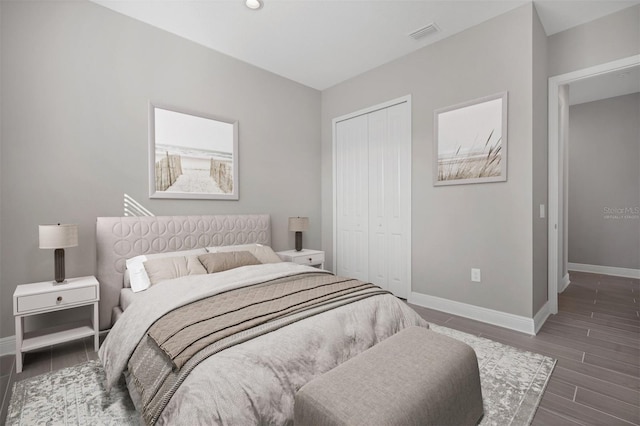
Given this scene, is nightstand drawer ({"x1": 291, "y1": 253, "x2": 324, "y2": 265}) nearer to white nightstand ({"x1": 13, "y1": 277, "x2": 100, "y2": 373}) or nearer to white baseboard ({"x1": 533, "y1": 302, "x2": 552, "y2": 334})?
white nightstand ({"x1": 13, "y1": 277, "x2": 100, "y2": 373})

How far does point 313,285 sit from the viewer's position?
7.27 feet

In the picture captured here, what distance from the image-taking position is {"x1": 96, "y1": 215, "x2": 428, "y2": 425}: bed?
1248 millimetres

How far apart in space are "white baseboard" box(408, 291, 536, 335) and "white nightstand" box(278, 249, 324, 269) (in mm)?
1243

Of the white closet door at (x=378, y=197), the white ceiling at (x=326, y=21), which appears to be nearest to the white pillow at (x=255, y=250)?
the white closet door at (x=378, y=197)

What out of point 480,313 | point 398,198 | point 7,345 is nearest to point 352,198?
point 398,198

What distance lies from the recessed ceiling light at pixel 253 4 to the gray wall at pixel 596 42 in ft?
9.90

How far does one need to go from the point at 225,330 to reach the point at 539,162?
314 cm

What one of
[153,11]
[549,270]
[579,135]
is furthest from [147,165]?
[579,135]

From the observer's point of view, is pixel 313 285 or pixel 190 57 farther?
pixel 190 57

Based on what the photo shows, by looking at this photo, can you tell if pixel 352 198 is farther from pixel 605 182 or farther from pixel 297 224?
pixel 605 182

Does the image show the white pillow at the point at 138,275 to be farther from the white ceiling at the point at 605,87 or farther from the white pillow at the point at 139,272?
the white ceiling at the point at 605,87

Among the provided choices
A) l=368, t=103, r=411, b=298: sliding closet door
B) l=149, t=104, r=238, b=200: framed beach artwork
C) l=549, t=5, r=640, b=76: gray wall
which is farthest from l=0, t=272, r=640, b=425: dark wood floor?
l=549, t=5, r=640, b=76: gray wall

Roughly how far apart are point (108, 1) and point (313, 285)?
3052mm

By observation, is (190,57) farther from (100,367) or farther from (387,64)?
(100,367)
